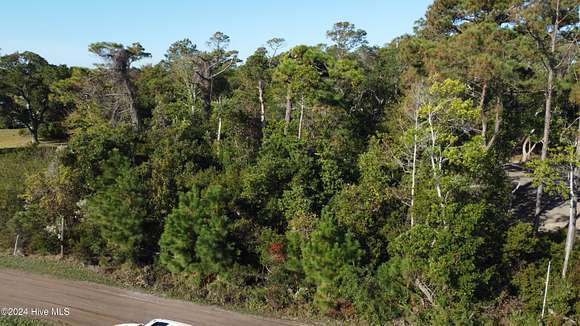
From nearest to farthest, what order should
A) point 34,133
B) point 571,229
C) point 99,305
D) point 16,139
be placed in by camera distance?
point 571,229 → point 99,305 → point 34,133 → point 16,139

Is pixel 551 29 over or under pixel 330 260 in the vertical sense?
over

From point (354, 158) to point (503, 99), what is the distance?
290 inches

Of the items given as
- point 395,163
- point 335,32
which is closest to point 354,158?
point 395,163

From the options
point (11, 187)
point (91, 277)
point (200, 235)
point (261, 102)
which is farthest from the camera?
point (261, 102)

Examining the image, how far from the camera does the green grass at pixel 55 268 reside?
73.2 feet

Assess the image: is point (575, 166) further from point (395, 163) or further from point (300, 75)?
point (300, 75)

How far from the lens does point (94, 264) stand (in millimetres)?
24250

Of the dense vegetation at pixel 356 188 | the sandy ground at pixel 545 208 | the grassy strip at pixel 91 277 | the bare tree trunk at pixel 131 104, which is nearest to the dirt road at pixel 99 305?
the grassy strip at pixel 91 277

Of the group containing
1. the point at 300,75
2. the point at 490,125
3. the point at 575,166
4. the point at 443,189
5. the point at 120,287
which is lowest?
the point at 120,287

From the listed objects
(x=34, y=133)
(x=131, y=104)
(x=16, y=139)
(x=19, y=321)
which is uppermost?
(x=131, y=104)

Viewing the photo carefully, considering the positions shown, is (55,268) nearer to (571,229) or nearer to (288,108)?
(288,108)

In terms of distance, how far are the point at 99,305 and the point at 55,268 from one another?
218 inches

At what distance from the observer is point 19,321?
1733cm

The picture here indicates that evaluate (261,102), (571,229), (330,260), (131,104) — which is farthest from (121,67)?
(571,229)
